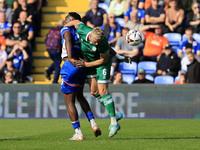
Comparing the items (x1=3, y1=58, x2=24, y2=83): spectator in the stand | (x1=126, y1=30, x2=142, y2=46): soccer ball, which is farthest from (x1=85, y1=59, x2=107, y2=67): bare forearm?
(x1=3, y1=58, x2=24, y2=83): spectator in the stand

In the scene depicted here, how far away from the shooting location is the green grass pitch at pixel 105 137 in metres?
7.89

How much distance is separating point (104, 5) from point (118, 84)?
539 centimetres

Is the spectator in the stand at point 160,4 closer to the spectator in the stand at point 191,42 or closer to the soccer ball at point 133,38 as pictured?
the spectator in the stand at point 191,42

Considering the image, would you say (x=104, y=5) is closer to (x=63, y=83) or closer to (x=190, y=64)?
(x=190, y=64)

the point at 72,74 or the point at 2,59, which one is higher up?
the point at 72,74

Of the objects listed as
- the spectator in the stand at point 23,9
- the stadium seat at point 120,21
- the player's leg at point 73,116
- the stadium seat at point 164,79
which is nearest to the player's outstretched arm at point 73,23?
the player's leg at point 73,116

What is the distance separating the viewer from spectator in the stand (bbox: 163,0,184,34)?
17.7m

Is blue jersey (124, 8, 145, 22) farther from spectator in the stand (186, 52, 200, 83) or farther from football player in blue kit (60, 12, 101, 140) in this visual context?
football player in blue kit (60, 12, 101, 140)

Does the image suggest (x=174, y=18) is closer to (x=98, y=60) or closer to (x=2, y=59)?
(x=2, y=59)

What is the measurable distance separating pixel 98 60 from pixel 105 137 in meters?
1.50

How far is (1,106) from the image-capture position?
14625 millimetres

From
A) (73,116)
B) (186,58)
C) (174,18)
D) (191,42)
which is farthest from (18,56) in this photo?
(73,116)

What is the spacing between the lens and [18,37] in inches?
701

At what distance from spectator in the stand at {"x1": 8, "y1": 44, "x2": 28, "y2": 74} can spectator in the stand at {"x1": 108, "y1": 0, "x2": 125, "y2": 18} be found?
3.47m
